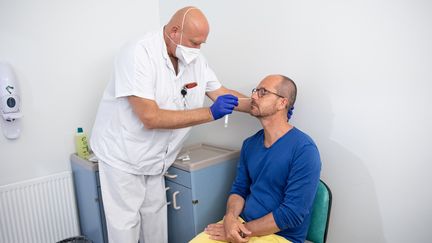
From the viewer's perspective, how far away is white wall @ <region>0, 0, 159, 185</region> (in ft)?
5.55

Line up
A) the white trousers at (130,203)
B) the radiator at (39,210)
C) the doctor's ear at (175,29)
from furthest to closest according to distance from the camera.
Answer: the radiator at (39,210) → the white trousers at (130,203) → the doctor's ear at (175,29)

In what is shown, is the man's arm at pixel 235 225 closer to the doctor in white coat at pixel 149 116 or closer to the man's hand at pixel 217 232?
the man's hand at pixel 217 232

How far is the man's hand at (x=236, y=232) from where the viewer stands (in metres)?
1.19

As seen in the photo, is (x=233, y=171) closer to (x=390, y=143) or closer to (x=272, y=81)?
(x=272, y=81)

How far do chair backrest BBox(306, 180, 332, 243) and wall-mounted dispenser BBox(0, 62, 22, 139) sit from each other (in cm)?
164

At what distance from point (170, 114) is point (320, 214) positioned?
802 mm

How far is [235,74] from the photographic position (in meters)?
1.84

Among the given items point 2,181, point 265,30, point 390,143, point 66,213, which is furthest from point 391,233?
point 2,181

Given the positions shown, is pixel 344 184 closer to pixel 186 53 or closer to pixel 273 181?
pixel 273 181

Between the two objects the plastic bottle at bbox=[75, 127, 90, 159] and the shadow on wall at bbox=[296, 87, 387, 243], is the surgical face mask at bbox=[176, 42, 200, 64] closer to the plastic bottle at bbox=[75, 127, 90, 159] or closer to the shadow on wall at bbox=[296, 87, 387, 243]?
the shadow on wall at bbox=[296, 87, 387, 243]

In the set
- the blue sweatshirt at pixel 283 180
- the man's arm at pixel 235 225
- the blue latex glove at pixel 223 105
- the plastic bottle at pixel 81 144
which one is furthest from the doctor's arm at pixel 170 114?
the plastic bottle at pixel 81 144

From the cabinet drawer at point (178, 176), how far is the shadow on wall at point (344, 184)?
0.67 meters

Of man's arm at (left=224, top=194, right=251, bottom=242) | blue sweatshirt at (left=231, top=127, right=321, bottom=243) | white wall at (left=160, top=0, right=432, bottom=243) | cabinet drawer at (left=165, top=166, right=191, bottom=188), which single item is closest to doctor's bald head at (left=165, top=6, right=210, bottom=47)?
white wall at (left=160, top=0, right=432, bottom=243)

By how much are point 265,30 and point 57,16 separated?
1279mm
